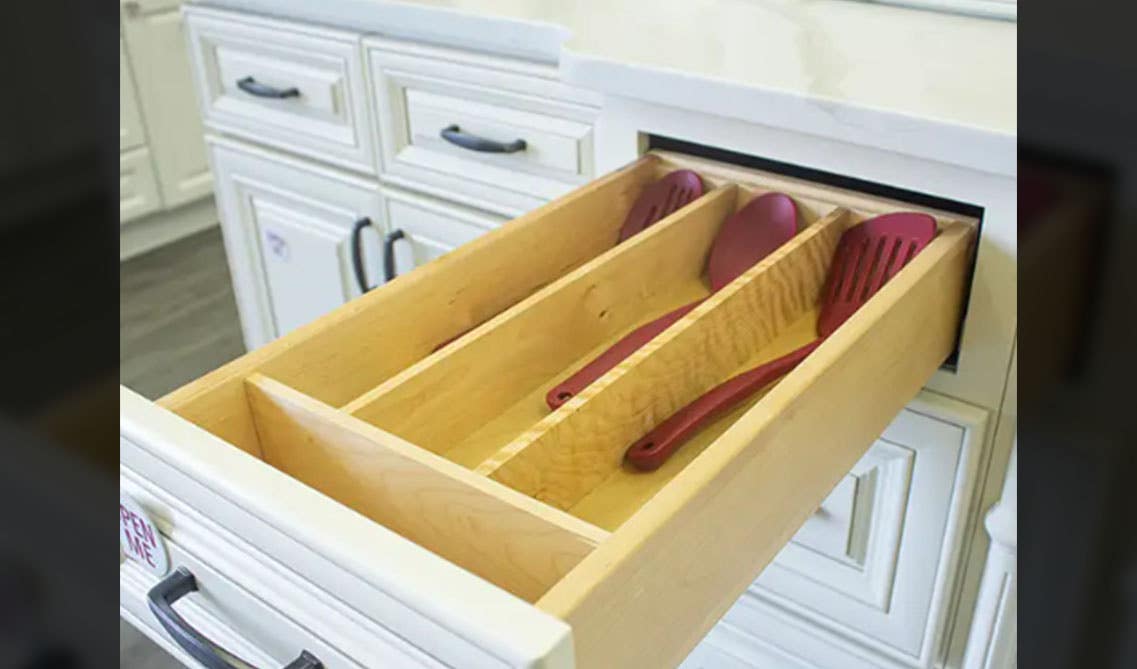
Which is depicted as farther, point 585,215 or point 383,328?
point 585,215

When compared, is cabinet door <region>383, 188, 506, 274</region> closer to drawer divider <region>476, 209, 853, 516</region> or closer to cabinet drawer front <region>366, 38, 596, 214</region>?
cabinet drawer front <region>366, 38, 596, 214</region>

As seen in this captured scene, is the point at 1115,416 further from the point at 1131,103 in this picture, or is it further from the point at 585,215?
the point at 585,215

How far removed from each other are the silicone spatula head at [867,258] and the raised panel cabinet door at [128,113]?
6.93ft

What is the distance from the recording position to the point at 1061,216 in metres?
0.65

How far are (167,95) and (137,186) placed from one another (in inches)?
9.6

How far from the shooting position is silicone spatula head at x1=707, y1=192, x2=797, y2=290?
76 centimetres

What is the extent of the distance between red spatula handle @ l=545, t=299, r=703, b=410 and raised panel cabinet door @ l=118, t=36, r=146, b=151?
2067mm

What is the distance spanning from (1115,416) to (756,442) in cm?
33

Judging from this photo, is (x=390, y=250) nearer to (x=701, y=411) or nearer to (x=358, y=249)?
(x=358, y=249)

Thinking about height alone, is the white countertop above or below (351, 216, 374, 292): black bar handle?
above

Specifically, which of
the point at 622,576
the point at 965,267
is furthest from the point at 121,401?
the point at 965,267

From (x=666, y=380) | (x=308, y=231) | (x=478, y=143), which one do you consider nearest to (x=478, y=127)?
(x=478, y=143)

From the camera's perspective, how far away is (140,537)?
1.77 feet

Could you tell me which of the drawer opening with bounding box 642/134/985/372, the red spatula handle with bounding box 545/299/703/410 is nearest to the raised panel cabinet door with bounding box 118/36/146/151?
the drawer opening with bounding box 642/134/985/372
